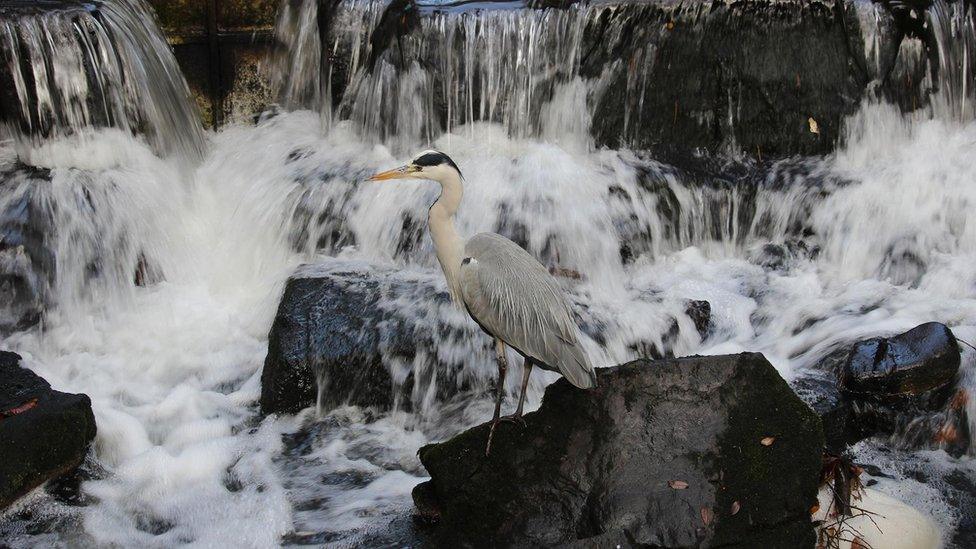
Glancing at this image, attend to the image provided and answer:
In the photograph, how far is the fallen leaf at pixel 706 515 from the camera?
325 centimetres

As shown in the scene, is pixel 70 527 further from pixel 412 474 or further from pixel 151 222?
pixel 151 222

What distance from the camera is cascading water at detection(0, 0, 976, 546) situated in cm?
482

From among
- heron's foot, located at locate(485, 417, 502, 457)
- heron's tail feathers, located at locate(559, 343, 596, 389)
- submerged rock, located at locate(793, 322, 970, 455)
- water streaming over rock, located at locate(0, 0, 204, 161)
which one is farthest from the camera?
water streaming over rock, located at locate(0, 0, 204, 161)

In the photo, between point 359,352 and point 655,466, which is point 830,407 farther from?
point 359,352

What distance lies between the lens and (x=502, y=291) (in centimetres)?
378

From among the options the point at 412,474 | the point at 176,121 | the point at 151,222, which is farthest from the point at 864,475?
the point at 176,121

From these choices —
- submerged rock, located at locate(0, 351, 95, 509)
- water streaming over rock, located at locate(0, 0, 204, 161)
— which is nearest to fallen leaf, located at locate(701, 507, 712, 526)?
submerged rock, located at locate(0, 351, 95, 509)

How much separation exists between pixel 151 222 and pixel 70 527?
8.58 feet

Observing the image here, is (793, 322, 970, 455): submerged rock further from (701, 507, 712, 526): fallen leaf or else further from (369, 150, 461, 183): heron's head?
(369, 150, 461, 183): heron's head

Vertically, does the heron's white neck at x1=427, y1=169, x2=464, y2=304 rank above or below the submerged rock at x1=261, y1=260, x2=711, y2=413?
above

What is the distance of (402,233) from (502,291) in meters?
2.41

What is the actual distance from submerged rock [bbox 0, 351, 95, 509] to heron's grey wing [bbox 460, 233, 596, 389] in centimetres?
183

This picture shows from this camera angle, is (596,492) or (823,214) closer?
(596,492)

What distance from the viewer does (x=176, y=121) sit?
717 cm
